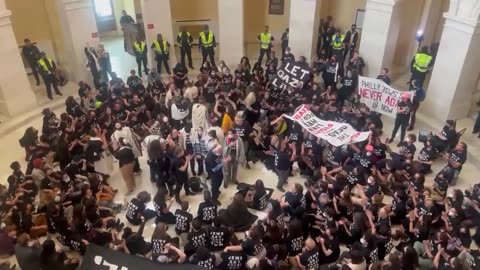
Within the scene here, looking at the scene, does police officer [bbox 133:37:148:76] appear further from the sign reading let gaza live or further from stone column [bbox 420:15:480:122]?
stone column [bbox 420:15:480:122]

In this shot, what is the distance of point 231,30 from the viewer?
1462 centimetres

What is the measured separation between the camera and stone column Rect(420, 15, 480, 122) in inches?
416

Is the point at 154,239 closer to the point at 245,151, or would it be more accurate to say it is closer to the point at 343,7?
the point at 245,151

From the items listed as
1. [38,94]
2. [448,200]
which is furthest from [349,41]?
[38,94]

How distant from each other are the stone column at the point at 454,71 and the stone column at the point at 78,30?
31.4ft

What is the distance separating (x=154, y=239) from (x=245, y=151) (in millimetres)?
3868

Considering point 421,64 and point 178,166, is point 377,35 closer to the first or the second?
point 421,64

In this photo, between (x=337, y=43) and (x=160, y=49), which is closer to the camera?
(x=337, y=43)

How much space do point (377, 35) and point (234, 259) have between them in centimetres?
842

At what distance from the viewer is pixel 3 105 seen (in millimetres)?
12320

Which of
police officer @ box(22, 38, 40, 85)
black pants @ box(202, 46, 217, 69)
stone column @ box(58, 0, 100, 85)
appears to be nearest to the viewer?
stone column @ box(58, 0, 100, 85)

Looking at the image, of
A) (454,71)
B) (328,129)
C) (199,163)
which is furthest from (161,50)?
(454,71)

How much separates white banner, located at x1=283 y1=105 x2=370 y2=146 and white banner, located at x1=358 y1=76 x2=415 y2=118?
185 centimetres

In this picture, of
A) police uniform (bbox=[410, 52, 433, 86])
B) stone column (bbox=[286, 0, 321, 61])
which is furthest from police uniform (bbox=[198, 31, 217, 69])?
police uniform (bbox=[410, 52, 433, 86])
